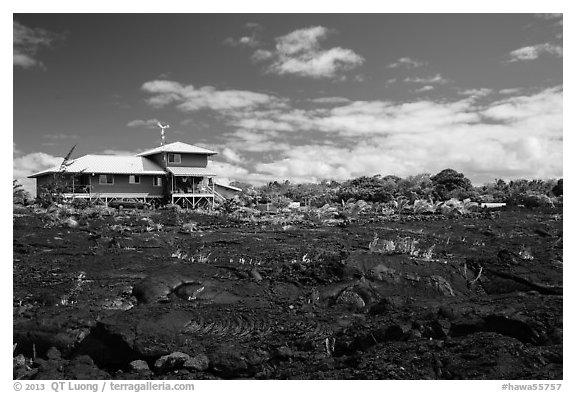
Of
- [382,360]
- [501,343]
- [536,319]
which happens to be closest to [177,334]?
[382,360]

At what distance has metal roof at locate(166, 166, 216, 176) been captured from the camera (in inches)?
1052

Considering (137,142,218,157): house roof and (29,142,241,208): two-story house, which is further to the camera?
(137,142,218,157): house roof

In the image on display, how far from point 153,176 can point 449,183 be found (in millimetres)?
16358

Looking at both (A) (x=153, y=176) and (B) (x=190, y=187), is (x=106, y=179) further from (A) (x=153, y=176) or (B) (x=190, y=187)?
(B) (x=190, y=187)

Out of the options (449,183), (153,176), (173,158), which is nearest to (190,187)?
(173,158)

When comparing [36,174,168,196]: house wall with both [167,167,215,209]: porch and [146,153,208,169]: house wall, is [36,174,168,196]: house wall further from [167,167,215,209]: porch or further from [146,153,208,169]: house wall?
[146,153,208,169]: house wall

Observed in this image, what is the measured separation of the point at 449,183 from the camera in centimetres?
2734

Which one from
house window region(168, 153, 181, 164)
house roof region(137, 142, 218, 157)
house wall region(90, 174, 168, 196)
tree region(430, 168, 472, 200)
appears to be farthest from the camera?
house window region(168, 153, 181, 164)

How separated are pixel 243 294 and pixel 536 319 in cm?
401

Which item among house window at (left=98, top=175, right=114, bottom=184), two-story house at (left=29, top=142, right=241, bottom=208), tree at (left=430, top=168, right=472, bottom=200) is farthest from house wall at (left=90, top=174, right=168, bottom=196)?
tree at (left=430, top=168, right=472, bottom=200)

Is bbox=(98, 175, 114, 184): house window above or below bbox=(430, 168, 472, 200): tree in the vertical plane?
above

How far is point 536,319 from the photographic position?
643 centimetres

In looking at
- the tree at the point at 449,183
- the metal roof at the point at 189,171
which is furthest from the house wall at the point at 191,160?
the tree at the point at 449,183

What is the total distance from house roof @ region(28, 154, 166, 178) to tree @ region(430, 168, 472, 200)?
590 inches
